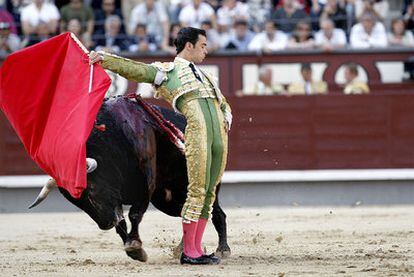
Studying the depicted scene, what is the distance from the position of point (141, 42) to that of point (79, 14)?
2.27ft

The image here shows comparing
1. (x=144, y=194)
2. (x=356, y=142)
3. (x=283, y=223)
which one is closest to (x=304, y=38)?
(x=356, y=142)

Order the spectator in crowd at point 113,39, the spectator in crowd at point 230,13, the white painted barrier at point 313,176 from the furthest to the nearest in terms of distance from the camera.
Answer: the spectator in crowd at point 230,13 → the spectator in crowd at point 113,39 → the white painted barrier at point 313,176

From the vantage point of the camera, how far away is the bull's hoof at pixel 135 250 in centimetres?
582

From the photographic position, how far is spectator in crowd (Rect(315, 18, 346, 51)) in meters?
10.7

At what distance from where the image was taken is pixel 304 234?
7883 millimetres

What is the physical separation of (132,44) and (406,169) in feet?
8.98

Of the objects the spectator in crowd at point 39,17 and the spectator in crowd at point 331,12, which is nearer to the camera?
the spectator in crowd at point 39,17

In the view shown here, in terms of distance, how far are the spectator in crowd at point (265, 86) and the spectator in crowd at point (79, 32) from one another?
1498 millimetres

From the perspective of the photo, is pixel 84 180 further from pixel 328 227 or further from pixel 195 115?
pixel 328 227

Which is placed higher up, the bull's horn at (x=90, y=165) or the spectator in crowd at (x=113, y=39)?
the spectator in crowd at (x=113, y=39)

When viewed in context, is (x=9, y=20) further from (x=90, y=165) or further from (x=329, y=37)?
(x=90, y=165)

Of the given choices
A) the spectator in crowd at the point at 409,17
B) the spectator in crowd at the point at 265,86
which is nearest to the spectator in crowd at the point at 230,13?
the spectator in crowd at the point at 265,86

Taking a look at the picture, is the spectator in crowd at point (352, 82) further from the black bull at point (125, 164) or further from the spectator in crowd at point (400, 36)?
the black bull at point (125, 164)

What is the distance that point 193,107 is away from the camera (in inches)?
229
